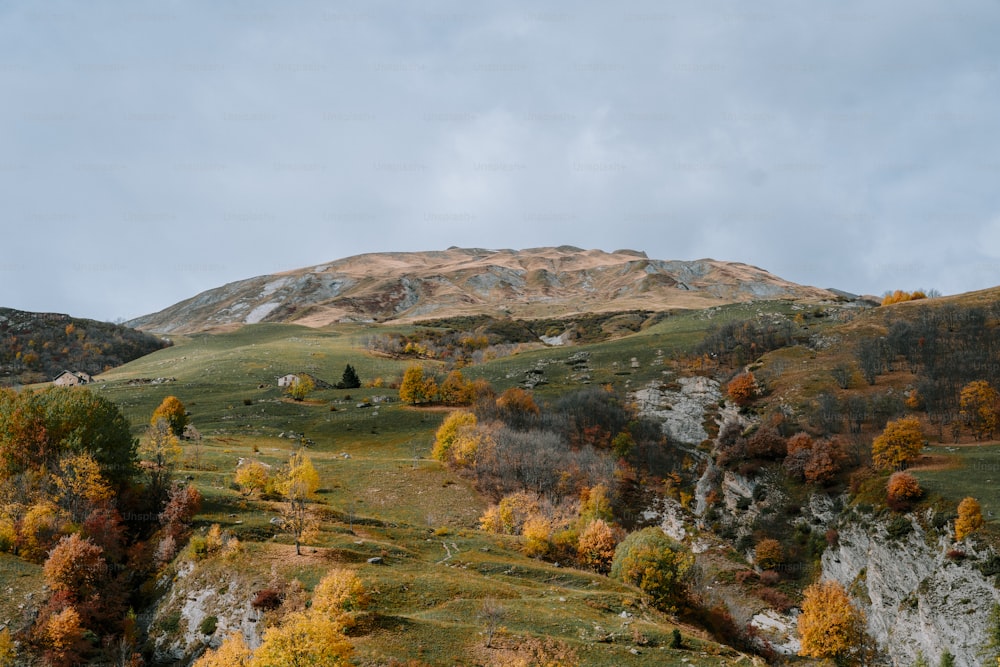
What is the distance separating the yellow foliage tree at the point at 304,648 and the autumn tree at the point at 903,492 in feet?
204

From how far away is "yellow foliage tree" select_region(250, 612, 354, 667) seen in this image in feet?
91.1

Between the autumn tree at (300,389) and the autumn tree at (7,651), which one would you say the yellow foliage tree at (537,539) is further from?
the autumn tree at (300,389)

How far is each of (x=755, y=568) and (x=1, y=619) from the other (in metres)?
77.4

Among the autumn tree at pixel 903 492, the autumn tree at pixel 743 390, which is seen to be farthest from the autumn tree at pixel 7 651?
the autumn tree at pixel 743 390

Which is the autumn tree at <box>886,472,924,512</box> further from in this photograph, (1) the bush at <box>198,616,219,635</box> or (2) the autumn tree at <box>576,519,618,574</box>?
(1) the bush at <box>198,616,219,635</box>

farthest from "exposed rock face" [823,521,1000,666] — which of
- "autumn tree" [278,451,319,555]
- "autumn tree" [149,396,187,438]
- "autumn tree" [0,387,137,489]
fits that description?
"autumn tree" [149,396,187,438]

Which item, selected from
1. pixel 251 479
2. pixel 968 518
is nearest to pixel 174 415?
pixel 251 479

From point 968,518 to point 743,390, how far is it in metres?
56.8

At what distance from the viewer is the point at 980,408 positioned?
8088 centimetres

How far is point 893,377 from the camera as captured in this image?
104000 millimetres

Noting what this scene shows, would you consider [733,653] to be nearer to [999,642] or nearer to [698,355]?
[999,642]

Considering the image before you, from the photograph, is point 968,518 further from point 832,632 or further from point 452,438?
point 452,438

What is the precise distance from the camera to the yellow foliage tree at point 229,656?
30875 mm

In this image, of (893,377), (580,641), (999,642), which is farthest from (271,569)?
(893,377)
